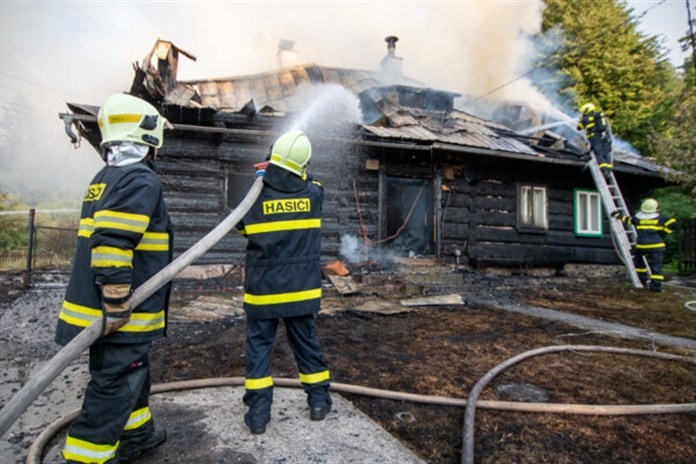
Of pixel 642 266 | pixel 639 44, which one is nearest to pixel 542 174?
pixel 642 266

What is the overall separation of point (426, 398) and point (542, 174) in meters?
9.83

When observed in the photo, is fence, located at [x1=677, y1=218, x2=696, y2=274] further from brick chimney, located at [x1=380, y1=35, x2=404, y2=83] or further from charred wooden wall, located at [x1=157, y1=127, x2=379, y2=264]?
charred wooden wall, located at [x1=157, y1=127, x2=379, y2=264]

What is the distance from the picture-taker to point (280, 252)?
2428 mm

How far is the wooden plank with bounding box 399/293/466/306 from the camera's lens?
6363 millimetres

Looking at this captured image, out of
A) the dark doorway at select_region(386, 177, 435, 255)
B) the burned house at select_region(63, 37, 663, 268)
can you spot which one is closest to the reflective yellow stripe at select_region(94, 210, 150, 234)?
the burned house at select_region(63, 37, 663, 268)

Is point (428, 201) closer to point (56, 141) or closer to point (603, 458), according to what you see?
point (603, 458)

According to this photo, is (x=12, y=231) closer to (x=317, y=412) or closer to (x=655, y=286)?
(x=317, y=412)

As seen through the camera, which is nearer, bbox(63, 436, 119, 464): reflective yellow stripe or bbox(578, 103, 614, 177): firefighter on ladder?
bbox(63, 436, 119, 464): reflective yellow stripe

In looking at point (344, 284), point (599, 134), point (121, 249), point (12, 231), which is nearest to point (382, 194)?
point (344, 284)

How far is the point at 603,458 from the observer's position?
2.01 meters

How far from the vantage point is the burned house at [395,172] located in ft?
26.3

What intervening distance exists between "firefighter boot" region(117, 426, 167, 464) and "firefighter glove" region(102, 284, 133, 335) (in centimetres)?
65

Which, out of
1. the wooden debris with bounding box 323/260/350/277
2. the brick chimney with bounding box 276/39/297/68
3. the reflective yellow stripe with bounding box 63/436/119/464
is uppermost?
the brick chimney with bounding box 276/39/297/68

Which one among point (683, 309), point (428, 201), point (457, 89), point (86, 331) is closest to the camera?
point (86, 331)
